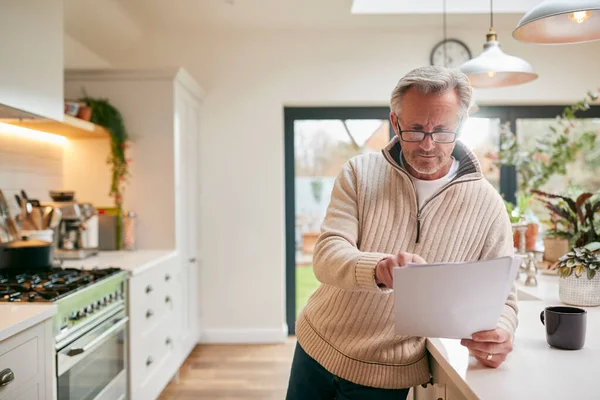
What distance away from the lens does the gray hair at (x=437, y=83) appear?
125 cm

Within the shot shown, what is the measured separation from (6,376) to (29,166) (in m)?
1.76

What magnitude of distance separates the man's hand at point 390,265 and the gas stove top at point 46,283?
4.24ft

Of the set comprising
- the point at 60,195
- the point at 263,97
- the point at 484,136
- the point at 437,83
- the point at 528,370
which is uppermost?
the point at 263,97

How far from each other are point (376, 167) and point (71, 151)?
2634 mm

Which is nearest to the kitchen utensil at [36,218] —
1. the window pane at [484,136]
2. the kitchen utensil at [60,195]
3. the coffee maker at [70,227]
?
the coffee maker at [70,227]

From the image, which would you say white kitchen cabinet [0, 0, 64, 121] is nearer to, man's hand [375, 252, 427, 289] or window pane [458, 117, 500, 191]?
man's hand [375, 252, 427, 289]

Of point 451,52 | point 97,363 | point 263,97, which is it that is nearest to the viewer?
point 97,363

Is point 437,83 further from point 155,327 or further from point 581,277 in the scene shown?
point 155,327

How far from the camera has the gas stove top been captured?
1904 millimetres

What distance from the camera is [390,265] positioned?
1076mm

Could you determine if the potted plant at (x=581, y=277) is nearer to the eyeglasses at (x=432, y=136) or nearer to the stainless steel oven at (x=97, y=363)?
the eyeglasses at (x=432, y=136)

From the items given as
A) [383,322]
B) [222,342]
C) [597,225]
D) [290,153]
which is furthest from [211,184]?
[383,322]

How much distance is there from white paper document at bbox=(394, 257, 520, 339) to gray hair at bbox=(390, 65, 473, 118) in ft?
1.51

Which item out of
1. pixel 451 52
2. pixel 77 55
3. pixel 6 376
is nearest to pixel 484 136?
pixel 451 52
